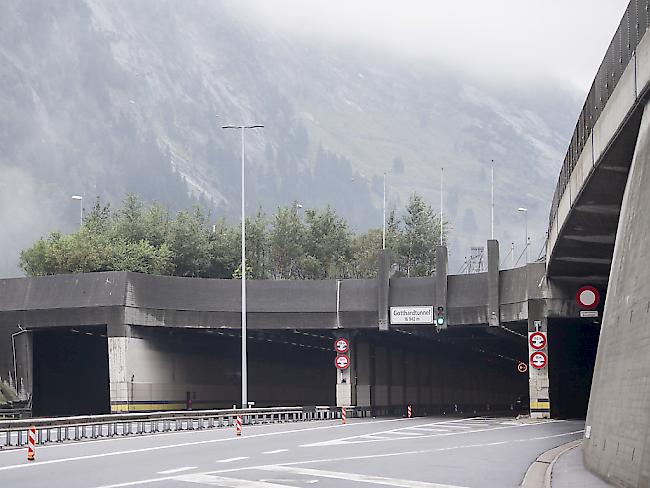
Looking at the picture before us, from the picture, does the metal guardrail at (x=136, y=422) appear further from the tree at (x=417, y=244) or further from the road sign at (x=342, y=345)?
the tree at (x=417, y=244)

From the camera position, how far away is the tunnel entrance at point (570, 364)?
57.2 metres

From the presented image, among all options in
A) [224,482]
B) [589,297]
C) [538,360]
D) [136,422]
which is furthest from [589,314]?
[224,482]

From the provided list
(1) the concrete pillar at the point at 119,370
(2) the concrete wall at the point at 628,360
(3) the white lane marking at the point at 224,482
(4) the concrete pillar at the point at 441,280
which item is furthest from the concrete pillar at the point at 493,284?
(3) the white lane marking at the point at 224,482

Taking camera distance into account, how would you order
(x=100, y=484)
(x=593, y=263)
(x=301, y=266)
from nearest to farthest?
(x=100, y=484)
(x=593, y=263)
(x=301, y=266)

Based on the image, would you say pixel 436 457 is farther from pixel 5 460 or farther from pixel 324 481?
pixel 5 460

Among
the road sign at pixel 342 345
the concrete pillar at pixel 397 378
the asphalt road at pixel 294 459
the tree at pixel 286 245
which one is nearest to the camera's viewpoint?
the asphalt road at pixel 294 459

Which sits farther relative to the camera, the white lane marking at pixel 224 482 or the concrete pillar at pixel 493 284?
the concrete pillar at pixel 493 284

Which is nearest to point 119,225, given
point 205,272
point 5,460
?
point 205,272

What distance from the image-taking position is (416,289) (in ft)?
198

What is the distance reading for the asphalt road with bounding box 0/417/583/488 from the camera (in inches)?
839

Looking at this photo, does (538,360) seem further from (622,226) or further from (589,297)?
(622,226)

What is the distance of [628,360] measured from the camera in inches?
699

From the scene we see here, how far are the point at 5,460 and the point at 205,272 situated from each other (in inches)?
3024

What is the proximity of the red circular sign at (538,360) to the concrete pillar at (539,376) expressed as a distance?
0.24 m
